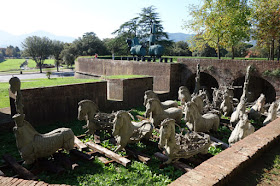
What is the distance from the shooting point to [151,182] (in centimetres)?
560

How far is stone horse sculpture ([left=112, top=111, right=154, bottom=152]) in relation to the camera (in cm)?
656

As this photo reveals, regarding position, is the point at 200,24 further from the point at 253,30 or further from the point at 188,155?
the point at 188,155

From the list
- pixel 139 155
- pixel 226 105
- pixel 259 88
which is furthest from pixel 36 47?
pixel 139 155

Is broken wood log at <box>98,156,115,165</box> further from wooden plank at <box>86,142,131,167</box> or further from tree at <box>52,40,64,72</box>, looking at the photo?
tree at <box>52,40,64,72</box>

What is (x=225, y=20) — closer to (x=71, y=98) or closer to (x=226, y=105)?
(x=226, y=105)

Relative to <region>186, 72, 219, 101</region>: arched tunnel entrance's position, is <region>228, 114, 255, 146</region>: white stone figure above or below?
below

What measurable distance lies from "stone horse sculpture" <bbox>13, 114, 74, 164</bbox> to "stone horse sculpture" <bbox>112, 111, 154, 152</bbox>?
165 cm

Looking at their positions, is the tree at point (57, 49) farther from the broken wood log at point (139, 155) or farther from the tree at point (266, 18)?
the broken wood log at point (139, 155)

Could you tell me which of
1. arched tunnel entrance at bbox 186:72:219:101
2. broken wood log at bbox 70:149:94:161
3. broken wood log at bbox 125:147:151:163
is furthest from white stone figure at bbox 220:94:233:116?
broken wood log at bbox 70:149:94:161

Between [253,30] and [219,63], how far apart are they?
6928 mm

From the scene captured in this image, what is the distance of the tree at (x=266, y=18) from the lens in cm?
1617

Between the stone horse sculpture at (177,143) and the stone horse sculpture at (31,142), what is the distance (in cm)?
292

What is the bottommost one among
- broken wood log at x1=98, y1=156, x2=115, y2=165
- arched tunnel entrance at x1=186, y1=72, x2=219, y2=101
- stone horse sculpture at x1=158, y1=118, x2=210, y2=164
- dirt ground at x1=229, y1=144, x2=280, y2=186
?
broken wood log at x1=98, y1=156, x2=115, y2=165

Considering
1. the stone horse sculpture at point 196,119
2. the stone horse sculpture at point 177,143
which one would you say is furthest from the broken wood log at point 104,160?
the stone horse sculpture at point 196,119
